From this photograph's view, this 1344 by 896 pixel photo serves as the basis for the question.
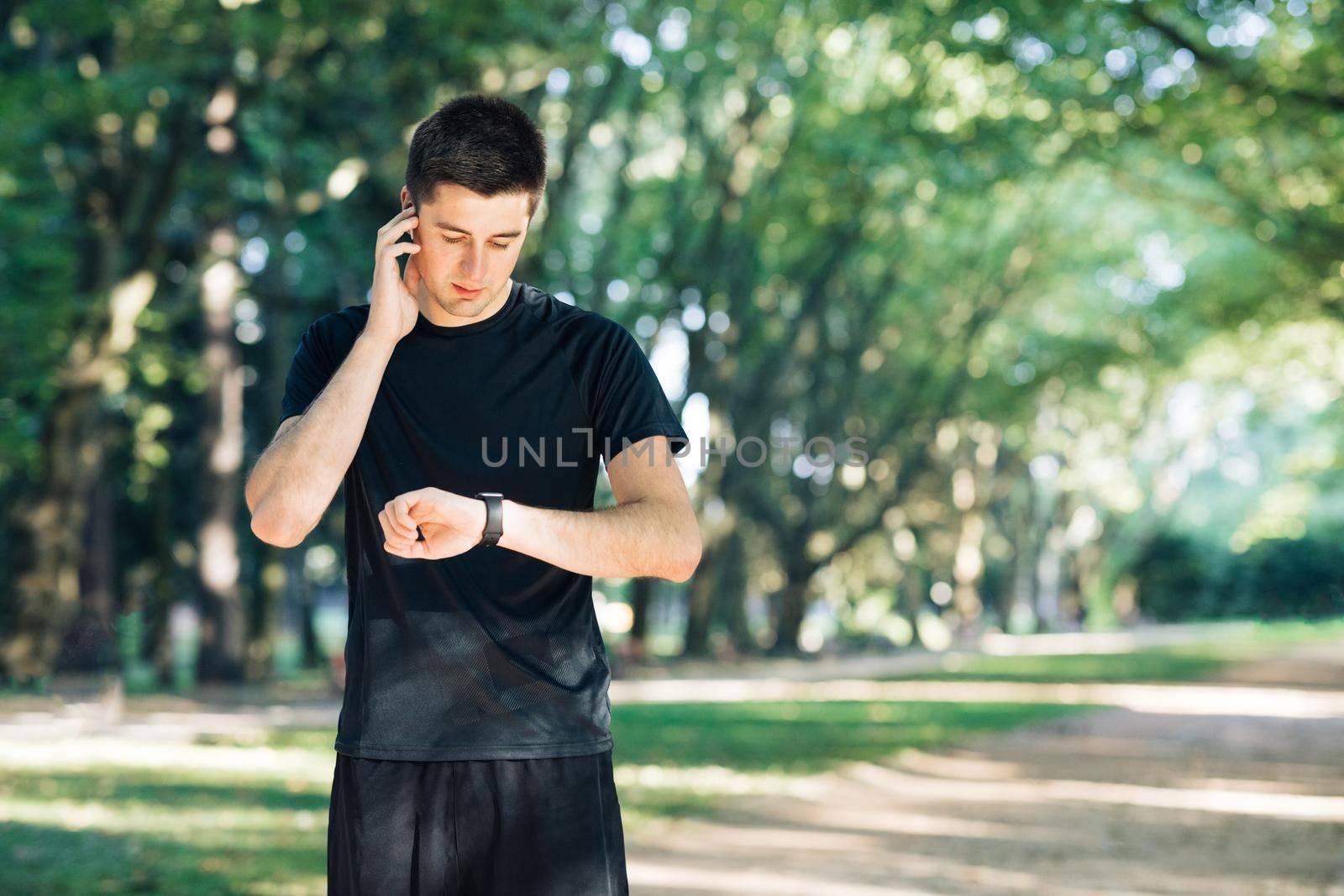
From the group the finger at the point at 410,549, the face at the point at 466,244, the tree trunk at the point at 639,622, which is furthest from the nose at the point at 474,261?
the tree trunk at the point at 639,622

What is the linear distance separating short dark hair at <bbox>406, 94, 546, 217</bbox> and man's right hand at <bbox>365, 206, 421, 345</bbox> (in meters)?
0.06

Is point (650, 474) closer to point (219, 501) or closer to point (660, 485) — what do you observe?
point (660, 485)

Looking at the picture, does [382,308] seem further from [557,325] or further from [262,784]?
[262,784]

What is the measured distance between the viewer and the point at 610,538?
2561mm

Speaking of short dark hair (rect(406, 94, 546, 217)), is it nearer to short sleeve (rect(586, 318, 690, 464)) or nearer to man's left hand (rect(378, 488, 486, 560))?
short sleeve (rect(586, 318, 690, 464))

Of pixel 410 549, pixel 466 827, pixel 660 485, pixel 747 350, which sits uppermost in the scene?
pixel 747 350

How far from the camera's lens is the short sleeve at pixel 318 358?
2.79m

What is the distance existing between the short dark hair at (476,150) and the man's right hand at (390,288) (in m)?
0.06

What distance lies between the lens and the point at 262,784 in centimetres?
1256

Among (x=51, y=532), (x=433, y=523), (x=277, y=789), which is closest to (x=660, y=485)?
(x=433, y=523)

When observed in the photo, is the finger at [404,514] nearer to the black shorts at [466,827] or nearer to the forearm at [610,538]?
the forearm at [610,538]

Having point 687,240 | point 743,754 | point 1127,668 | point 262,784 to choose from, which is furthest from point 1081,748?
point 1127,668

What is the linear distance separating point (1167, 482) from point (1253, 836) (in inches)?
1762

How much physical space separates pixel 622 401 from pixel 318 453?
0.49 meters
